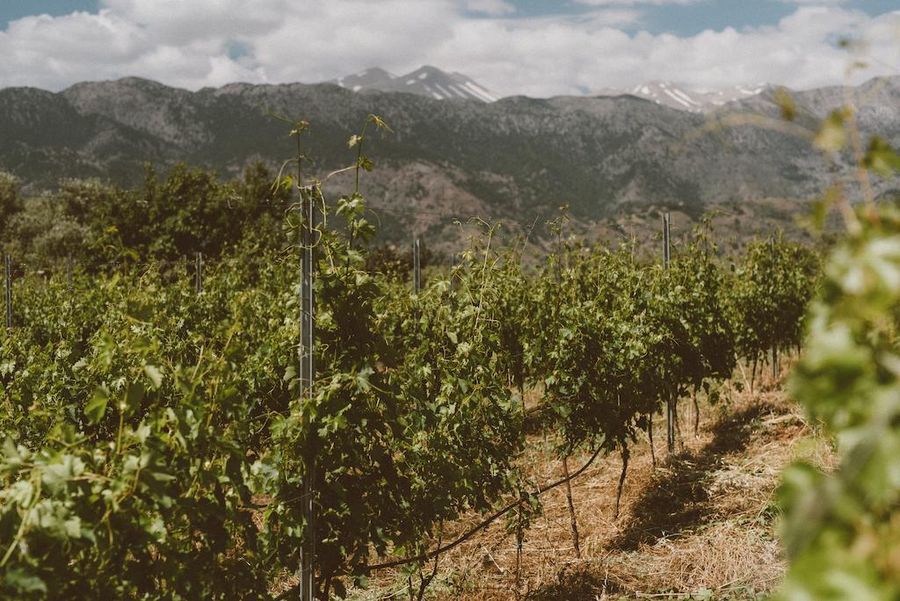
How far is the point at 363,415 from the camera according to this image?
3127mm

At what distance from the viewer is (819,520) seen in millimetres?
678

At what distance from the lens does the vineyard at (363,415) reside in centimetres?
77

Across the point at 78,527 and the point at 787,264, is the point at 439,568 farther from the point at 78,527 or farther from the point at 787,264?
the point at 787,264

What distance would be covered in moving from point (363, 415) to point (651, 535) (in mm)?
3236

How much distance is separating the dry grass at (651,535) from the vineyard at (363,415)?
20cm

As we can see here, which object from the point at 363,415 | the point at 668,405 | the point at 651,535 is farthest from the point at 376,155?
the point at 363,415

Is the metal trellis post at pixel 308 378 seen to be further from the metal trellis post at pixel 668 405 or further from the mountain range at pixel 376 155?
the mountain range at pixel 376 155

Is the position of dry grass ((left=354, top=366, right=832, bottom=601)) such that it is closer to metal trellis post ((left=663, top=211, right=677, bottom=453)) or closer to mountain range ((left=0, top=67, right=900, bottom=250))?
metal trellis post ((left=663, top=211, right=677, bottom=453))

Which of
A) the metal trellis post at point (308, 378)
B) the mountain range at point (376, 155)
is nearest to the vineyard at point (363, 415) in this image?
the metal trellis post at point (308, 378)

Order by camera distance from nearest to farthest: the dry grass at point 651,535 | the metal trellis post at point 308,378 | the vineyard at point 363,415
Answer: the vineyard at point 363,415
the metal trellis post at point 308,378
the dry grass at point 651,535

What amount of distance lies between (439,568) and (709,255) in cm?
463

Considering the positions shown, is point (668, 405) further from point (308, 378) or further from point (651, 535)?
point (308, 378)

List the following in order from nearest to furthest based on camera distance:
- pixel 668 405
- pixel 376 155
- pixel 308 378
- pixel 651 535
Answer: pixel 308 378
pixel 651 535
pixel 668 405
pixel 376 155

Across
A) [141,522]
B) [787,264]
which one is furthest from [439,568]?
[787,264]
